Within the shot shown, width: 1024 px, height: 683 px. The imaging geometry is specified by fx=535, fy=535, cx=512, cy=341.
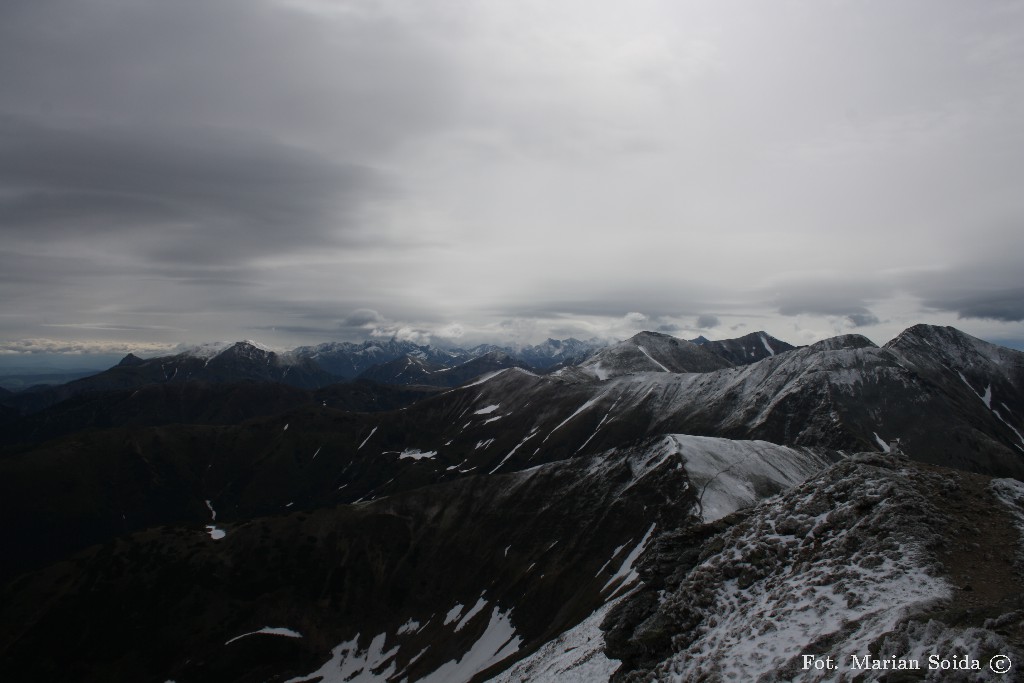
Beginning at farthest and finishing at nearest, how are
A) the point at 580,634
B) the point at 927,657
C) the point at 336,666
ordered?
1. the point at 336,666
2. the point at 580,634
3. the point at 927,657

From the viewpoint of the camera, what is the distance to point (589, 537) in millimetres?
101188

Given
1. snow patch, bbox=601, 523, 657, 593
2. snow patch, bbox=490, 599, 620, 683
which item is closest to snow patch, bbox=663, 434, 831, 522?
snow patch, bbox=601, 523, 657, 593

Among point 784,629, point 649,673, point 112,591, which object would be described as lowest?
point 112,591

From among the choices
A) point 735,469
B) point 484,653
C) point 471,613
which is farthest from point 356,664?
point 735,469

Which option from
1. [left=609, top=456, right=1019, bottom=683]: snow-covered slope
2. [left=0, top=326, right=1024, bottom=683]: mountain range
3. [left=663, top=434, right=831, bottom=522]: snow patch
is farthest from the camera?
[left=663, top=434, right=831, bottom=522]: snow patch

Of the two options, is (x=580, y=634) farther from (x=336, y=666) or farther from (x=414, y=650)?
(x=336, y=666)

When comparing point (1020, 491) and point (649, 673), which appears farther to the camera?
point (1020, 491)

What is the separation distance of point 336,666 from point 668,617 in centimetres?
10185

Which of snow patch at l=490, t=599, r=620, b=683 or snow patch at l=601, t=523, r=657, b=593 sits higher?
snow patch at l=490, t=599, r=620, b=683

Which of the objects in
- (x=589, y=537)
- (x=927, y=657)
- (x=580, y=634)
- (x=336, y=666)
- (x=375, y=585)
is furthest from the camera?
(x=375, y=585)

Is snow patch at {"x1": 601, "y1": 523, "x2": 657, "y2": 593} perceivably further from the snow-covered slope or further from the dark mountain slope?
the snow-covered slope

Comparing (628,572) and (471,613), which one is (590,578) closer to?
(628,572)

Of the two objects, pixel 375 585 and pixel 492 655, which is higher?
pixel 492 655

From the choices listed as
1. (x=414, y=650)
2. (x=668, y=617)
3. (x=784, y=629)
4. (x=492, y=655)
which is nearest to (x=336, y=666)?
(x=414, y=650)
